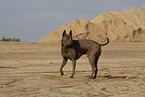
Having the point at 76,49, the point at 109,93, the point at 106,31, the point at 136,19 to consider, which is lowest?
the point at 109,93

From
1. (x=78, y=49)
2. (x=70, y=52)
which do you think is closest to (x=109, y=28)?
(x=78, y=49)

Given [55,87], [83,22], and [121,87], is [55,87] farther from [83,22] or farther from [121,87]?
[83,22]

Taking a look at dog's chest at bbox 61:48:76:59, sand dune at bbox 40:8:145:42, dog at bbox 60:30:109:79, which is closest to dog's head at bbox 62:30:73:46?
dog at bbox 60:30:109:79

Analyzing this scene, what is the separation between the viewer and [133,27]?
71000 millimetres

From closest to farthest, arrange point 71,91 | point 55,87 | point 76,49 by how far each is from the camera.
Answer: point 71,91 → point 55,87 → point 76,49

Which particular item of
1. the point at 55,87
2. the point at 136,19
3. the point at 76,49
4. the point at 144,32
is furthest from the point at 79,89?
the point at 136,19

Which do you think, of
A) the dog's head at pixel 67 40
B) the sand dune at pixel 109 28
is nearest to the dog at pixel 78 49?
the dog's head at pixel 67 40

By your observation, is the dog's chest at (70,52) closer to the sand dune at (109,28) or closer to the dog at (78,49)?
the dog at (78,49)

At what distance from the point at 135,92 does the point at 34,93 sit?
2586 mm

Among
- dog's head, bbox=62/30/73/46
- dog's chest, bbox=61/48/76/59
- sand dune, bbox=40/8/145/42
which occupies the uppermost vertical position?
sand dune, bbox=40/8/145/42

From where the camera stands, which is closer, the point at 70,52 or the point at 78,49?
the point at 70,52

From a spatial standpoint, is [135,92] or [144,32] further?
[144,32]

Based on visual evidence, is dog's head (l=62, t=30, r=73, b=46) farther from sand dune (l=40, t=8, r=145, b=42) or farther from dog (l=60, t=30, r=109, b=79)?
sand dune (l=40, t=8, r=145, b=42)

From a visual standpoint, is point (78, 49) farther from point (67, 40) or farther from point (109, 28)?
point (109, 28)
